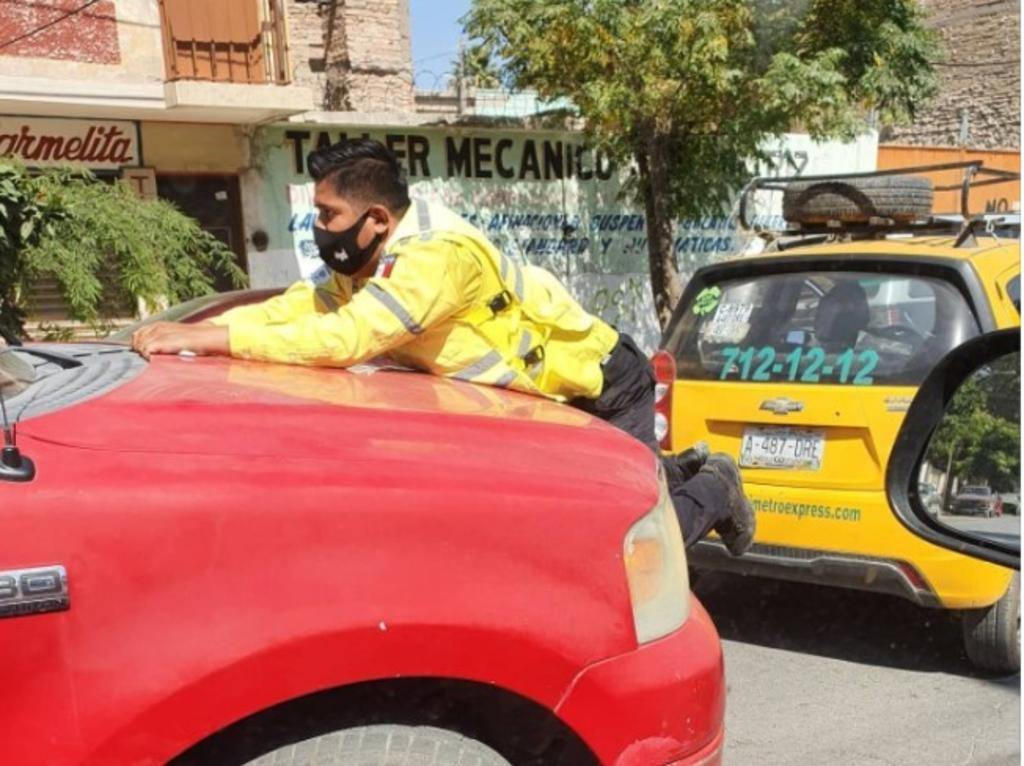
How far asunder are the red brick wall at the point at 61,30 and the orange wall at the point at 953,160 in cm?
1049

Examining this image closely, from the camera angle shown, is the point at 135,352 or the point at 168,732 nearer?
the point at 168,732

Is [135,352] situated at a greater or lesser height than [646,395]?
greater

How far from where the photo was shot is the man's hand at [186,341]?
104 inches

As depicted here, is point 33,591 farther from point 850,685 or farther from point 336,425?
point 850,685

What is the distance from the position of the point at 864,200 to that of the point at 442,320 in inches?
132

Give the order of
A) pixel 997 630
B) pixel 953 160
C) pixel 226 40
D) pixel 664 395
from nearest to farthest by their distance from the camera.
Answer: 1. pixel 997 630
2. pixel 664 395
3. pixel 226 40
4. pixel 953 160

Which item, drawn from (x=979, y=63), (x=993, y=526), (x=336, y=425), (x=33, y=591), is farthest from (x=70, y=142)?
(x=979, y=63)

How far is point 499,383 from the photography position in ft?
9.46

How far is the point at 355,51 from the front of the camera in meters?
13.4

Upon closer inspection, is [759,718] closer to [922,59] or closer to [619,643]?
[619,643]

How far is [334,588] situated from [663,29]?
816 centimetres

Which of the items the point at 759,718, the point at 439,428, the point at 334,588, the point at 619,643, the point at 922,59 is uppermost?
the point at 922,59

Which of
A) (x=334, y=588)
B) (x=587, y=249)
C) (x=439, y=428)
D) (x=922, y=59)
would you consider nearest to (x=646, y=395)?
(x=439, y=428)

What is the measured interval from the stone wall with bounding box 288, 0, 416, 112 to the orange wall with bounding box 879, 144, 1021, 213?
7070mm
